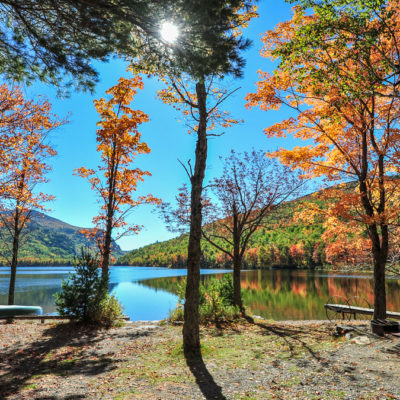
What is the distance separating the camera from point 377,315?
921 cm

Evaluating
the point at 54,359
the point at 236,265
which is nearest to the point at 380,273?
the point at 236,265

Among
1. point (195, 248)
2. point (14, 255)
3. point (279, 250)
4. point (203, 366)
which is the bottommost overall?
point (279, 250)

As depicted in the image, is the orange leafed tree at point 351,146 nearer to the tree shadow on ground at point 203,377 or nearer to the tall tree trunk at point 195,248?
the tall tree trunk at point 195,248

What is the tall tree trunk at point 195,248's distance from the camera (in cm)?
685

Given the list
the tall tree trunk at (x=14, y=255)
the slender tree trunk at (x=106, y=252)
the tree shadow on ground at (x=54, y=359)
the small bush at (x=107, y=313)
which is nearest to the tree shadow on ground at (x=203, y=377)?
the tree shadow on ground at (x=54, y=359)

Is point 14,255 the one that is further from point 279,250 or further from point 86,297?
point 279,250

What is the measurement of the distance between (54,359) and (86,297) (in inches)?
163

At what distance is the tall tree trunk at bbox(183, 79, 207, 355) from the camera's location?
685 cm

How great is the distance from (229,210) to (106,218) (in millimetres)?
6495

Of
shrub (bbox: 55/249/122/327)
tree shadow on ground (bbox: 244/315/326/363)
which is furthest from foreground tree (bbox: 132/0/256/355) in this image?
shrub (bbox: 55/249/122/327)

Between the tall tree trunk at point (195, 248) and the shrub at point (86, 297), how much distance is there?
5263 mm

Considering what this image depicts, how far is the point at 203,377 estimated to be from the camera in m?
5.19

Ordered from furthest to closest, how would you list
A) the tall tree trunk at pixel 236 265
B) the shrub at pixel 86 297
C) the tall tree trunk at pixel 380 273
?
the tall tree trunk at pixel 236 265
the shrub at pixel 86 297
the tall tree trunk at pixel 380 273

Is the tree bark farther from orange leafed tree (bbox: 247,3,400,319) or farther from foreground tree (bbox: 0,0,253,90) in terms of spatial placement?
foreground tree (bbox: 0,0,253,90)
